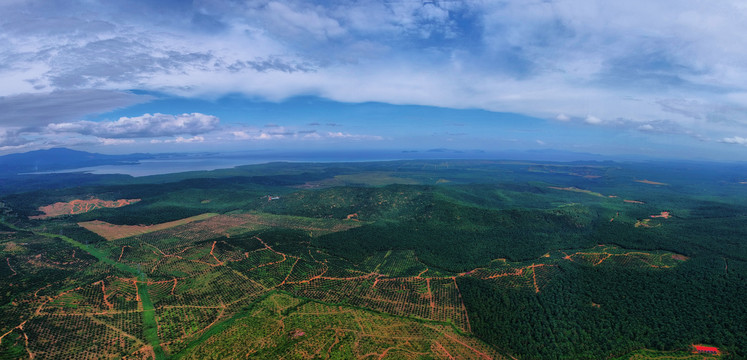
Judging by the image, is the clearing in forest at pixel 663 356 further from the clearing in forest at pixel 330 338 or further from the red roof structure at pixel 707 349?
the clearing in forest at pixel 330 338

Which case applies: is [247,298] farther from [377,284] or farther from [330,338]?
[377,284]

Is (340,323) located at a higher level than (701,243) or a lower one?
lower

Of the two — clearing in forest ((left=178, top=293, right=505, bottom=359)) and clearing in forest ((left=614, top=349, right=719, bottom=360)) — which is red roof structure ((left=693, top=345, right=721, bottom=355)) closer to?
clearing in forest ((left=614, top=349, right=719, bottom=360))

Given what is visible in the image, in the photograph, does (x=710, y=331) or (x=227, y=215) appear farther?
(x=227, y=215)

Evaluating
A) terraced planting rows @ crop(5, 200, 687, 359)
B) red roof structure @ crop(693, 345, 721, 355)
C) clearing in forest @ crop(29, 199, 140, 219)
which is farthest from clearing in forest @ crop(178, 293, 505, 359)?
clearing in forest @ crop(29, 199, 140, 219)

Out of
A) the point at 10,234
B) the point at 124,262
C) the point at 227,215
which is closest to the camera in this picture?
the point at 124,262

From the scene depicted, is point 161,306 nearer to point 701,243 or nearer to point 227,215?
point 227,215

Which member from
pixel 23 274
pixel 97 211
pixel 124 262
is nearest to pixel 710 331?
pixel 124 262

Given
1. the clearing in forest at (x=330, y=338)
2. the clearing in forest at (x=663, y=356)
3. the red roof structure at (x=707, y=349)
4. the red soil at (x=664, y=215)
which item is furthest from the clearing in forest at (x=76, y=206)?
the red soil at (x=664, y=215)
